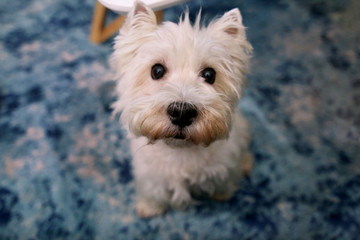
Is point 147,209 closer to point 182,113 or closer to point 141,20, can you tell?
point 182,113

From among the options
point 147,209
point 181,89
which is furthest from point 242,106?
point 181,89

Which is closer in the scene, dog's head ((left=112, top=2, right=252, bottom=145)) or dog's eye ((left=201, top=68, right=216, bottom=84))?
dog's head ((left=112, top=2, right=252, bottom=145))

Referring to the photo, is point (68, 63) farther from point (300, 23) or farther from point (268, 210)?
point (300, 23)

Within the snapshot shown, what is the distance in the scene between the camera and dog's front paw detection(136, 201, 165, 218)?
1.49 m

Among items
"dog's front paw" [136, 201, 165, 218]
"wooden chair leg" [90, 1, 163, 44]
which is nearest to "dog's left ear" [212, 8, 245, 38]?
"dog's front paw" [136, 201, 165, 218]

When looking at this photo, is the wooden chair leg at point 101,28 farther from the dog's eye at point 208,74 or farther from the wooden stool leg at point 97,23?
the dog's eye at point 208,74

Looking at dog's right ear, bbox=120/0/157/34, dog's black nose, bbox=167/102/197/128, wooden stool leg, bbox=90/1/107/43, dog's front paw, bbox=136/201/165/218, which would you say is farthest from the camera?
wooden stool leg, bbox=90/1/107/43

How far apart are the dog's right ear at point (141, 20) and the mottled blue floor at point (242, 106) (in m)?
0.24

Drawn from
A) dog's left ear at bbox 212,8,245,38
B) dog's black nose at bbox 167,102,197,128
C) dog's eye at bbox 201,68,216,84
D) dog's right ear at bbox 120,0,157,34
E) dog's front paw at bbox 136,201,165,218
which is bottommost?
dog's front paw at bbox 136,201,165,218

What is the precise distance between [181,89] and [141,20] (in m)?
0.30

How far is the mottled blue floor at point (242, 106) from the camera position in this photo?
1510 millimetres

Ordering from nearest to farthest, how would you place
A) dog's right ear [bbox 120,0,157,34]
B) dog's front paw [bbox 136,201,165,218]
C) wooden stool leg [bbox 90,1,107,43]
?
dog's right ear [bbox 120,0,157,34] → dog's front paw [bbox 136,201,165,218] → wooden stool leg [bbox 90,1,107,43]

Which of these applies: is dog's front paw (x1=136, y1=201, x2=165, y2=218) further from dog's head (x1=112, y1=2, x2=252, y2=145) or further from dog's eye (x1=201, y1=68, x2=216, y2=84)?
dog's eye (x1=201, y1=68, x2=216, y2=84)

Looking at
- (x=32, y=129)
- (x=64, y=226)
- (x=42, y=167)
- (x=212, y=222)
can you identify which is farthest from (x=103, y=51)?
(x=212, y=222)
